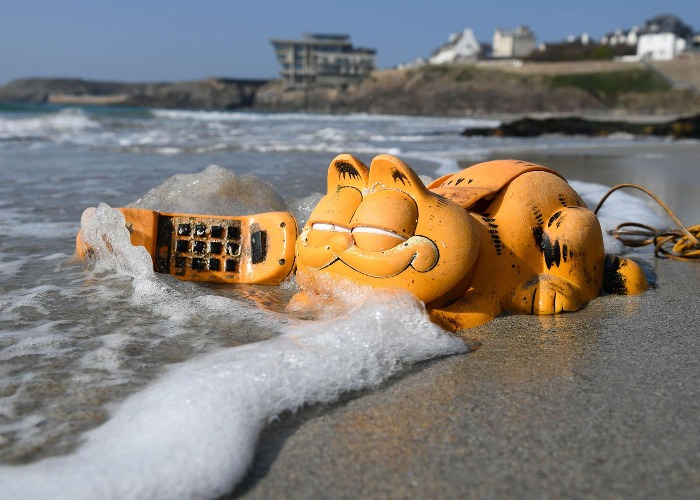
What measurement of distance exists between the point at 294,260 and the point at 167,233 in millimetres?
517

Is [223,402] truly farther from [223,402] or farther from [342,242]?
[342,242]

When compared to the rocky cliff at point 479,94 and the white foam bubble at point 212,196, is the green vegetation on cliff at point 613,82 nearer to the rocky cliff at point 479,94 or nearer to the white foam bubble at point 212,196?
the rocky cliff at point 479,94

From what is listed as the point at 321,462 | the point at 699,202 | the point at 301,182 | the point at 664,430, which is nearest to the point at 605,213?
the point at 699,202

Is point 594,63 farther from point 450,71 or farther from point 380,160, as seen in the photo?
point 380,160

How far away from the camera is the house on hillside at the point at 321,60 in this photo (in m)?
72.1

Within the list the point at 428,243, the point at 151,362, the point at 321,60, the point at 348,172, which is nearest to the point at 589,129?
the point at 348,172

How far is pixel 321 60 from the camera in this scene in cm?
7519

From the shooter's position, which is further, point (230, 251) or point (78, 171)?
point (78, 171)

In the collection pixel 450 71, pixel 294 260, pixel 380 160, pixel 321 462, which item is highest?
pixel 450 71

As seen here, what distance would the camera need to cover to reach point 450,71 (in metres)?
58.8

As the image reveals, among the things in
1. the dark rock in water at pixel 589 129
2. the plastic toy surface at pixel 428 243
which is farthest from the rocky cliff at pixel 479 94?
the plastic toy surface at pixel 428 243

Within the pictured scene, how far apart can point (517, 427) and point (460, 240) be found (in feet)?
2.40

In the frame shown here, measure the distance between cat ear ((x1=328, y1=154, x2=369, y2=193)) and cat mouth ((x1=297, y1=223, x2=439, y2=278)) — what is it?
181 mm

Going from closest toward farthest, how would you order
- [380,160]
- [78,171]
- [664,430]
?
[664,430] < [380,160] < [78,171]
